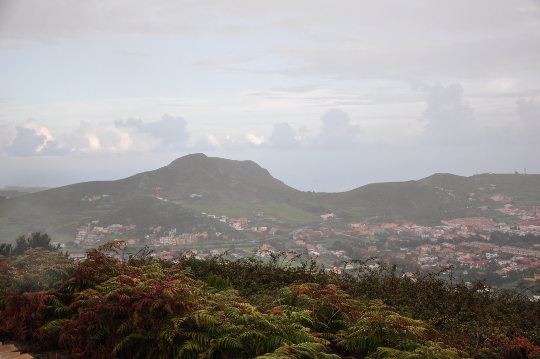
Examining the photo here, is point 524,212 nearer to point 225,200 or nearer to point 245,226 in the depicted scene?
point 245,226

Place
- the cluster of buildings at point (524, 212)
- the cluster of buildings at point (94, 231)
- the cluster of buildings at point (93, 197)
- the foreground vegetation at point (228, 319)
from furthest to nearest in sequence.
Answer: the cluster of buildings at point (93, 197)
the cluster of buildings at point (524, 212)
the cluster of buildings at point (94, 231)
the foreground vegetation at point (228, 319)

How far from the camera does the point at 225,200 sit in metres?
26.9

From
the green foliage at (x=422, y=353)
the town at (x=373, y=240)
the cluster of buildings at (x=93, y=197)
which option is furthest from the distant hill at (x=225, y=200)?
the green foliage at (x=422, y=353)

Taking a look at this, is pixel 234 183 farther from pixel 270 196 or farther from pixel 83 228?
pixel 83 228

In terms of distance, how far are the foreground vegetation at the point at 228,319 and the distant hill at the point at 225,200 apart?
48.0ft

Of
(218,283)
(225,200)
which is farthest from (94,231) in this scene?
(218,283)

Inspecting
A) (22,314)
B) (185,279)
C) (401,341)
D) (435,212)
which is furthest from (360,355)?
(435,212)

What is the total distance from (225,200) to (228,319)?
73.8 ft

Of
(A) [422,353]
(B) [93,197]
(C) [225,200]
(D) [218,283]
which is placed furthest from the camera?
(C) [225,200]

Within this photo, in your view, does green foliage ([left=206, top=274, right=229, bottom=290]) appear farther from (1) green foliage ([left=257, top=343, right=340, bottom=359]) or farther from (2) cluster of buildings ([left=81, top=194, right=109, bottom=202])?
(2) cluster of buildings ([left=81, top=194, right=109, bottom=202])

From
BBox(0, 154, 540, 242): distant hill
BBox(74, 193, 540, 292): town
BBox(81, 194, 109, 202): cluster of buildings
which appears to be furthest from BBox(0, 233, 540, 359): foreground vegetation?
BBox(81, 194, 109, 202): cluster of buildings

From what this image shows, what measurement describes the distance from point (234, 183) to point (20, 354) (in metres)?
25.3

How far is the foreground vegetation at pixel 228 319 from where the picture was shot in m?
4.22

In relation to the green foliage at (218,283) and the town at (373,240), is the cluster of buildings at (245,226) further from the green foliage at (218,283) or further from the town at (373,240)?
the green foliage at (218,283)
